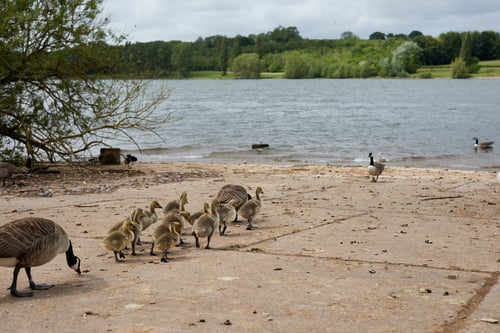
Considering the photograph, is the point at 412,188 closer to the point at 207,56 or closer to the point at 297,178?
the point at 297,178

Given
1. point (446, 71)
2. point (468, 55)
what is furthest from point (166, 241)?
point (446, 71)

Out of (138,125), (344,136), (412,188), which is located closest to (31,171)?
(138,125)

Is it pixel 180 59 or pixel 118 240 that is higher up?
pixel 180 59

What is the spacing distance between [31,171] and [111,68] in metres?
4.13

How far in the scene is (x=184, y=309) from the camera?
6.18 metres

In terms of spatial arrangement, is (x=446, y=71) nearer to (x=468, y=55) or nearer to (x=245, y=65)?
(x=468, y=55)

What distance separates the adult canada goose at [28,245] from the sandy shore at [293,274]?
34 centimetres

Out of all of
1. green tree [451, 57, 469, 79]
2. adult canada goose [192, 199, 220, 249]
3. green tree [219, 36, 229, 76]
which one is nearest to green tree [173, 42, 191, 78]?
adult canada goose [192, 199, 220, 249]

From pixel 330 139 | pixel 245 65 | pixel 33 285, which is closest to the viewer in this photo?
pixel 33 285

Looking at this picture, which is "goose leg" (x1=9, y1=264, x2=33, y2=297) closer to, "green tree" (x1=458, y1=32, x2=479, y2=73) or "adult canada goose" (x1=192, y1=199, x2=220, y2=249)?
"adult canada goose" (x1=192, y1=199, x2=220, y2=249)

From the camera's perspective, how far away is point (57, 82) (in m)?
20.2

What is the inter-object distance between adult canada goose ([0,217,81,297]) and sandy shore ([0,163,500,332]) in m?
0.34

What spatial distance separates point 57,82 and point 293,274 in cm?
1469

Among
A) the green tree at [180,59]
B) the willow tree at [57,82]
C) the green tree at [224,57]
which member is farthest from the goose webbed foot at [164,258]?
the green tree at [224,57]
